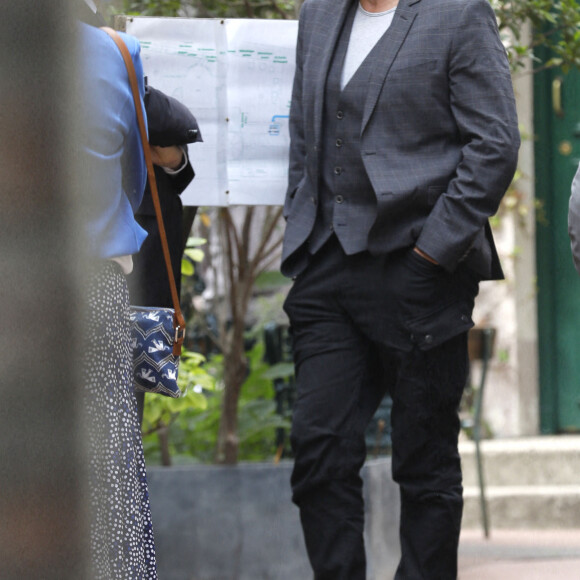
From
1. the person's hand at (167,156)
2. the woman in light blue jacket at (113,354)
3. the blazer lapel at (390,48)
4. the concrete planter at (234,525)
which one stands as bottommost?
the concrete planter at (234,525)

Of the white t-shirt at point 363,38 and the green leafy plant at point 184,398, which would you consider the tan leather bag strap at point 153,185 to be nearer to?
the white t-shirt at point 363,38

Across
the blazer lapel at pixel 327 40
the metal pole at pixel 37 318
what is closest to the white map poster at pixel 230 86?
the blazer lapel at pixel 327 40

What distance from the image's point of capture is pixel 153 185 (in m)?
2.76

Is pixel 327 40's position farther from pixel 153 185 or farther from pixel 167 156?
pixel 153 185


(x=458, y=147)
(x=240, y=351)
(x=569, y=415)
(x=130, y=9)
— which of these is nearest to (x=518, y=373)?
(x=569, y=415)

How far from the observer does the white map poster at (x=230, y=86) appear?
3637 millimetres

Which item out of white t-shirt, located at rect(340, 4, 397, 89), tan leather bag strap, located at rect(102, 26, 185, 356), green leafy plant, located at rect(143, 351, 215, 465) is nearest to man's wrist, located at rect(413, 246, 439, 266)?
white t-shirt, located at rect(340, 4, 397, 89)

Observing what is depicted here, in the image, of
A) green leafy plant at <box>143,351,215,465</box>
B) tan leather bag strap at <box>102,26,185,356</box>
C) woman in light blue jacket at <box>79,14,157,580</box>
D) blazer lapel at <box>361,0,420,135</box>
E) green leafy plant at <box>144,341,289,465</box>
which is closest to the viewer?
woman in light blue jacket at <box>79,14,157,580</box>

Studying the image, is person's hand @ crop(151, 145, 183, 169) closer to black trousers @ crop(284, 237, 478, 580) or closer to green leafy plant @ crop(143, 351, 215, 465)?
black trousers @ crop(284, 237, 478, 580)

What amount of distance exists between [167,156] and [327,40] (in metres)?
0.58

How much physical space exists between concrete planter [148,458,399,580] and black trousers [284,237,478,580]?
3.38ft

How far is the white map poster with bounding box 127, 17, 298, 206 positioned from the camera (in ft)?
11.9

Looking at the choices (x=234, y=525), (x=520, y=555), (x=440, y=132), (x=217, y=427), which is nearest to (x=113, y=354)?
(x=440, y=132)

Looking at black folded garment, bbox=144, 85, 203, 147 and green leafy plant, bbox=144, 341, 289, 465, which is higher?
black folded garment, bbox=144, 85, 203, 147
